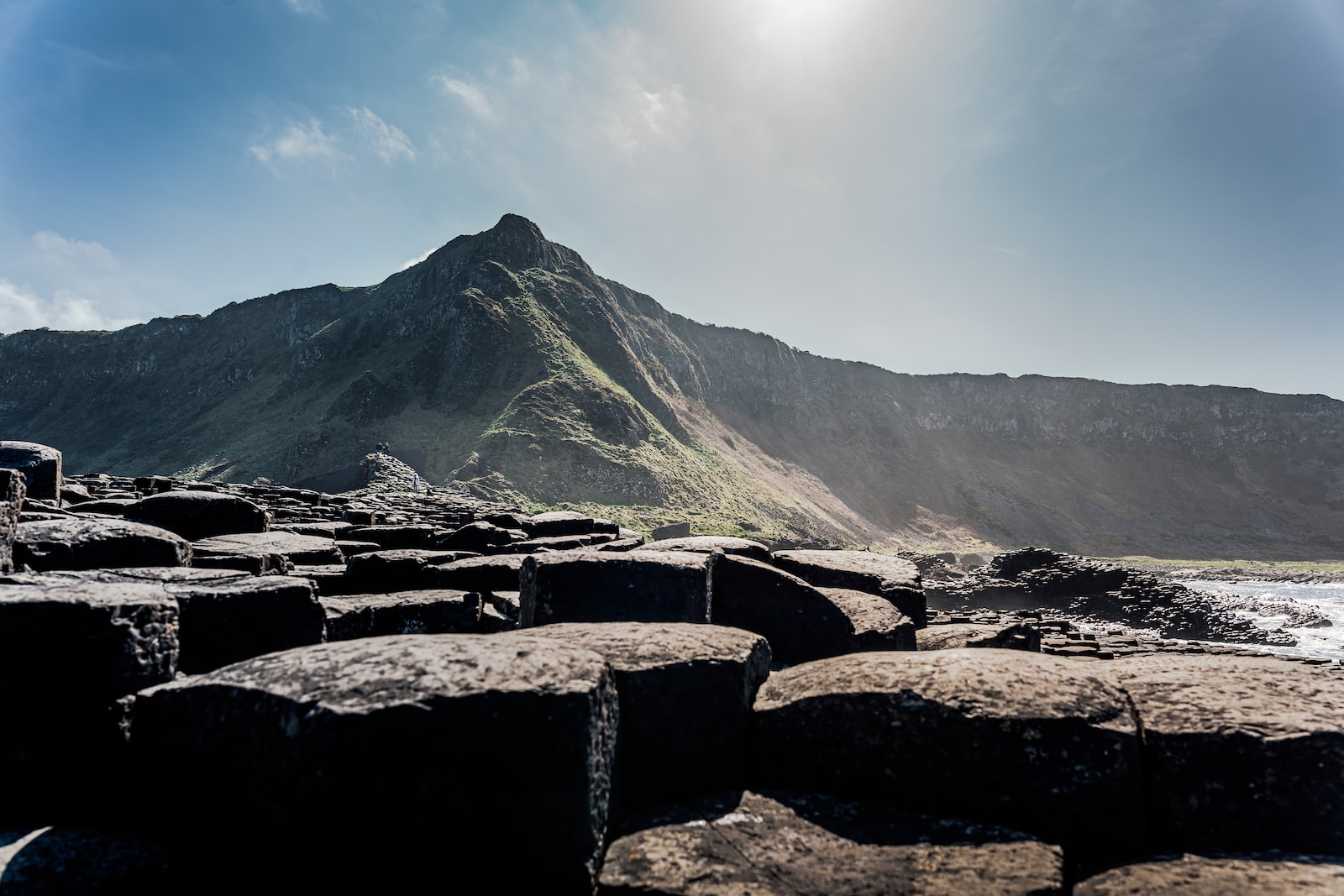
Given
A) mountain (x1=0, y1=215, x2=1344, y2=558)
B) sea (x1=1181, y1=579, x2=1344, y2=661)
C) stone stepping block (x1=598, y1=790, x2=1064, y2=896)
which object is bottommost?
sea (x1=1181, y1=579, x2=1344, y2=661)

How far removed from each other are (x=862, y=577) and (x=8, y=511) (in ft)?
22.0

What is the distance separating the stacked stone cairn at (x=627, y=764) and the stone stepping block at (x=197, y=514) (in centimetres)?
447

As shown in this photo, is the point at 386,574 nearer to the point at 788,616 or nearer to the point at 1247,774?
the point at 788,616

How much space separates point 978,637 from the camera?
23.7 feet

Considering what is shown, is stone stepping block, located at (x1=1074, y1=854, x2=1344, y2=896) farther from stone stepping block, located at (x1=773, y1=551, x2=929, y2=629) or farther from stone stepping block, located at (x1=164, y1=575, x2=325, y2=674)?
stone stepping block, located at (x1=773, y1=551, x2=929, y2=629)

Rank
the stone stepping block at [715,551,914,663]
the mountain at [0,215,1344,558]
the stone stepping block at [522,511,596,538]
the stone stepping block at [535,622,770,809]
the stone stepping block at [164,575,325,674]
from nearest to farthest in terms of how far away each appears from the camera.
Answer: the stone stepping block at [535,622,770,809]
the stone stepping block at [164,575,325,674]
the stone stepping block at [715,551,914,663]
the stone stepping block at [522,511,596,538]
the mountain at [0,215,1344,558]

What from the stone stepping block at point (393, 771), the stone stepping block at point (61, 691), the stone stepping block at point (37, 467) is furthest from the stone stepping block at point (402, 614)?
the stone stepping block at point (37, 467)

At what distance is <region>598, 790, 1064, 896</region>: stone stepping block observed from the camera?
220cm

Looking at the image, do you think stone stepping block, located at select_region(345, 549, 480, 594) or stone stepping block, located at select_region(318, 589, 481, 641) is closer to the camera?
stone stepping block, located at select_region(318, 589, 481, 641)

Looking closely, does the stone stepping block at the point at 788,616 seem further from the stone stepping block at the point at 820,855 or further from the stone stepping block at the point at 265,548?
the stone stepping block at the point at 265,548

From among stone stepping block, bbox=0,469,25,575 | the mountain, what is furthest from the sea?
the mountain

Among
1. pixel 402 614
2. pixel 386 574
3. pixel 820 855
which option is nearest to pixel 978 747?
pixel 820 855

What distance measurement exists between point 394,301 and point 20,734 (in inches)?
3599

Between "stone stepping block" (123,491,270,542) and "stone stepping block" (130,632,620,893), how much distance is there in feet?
18.4
